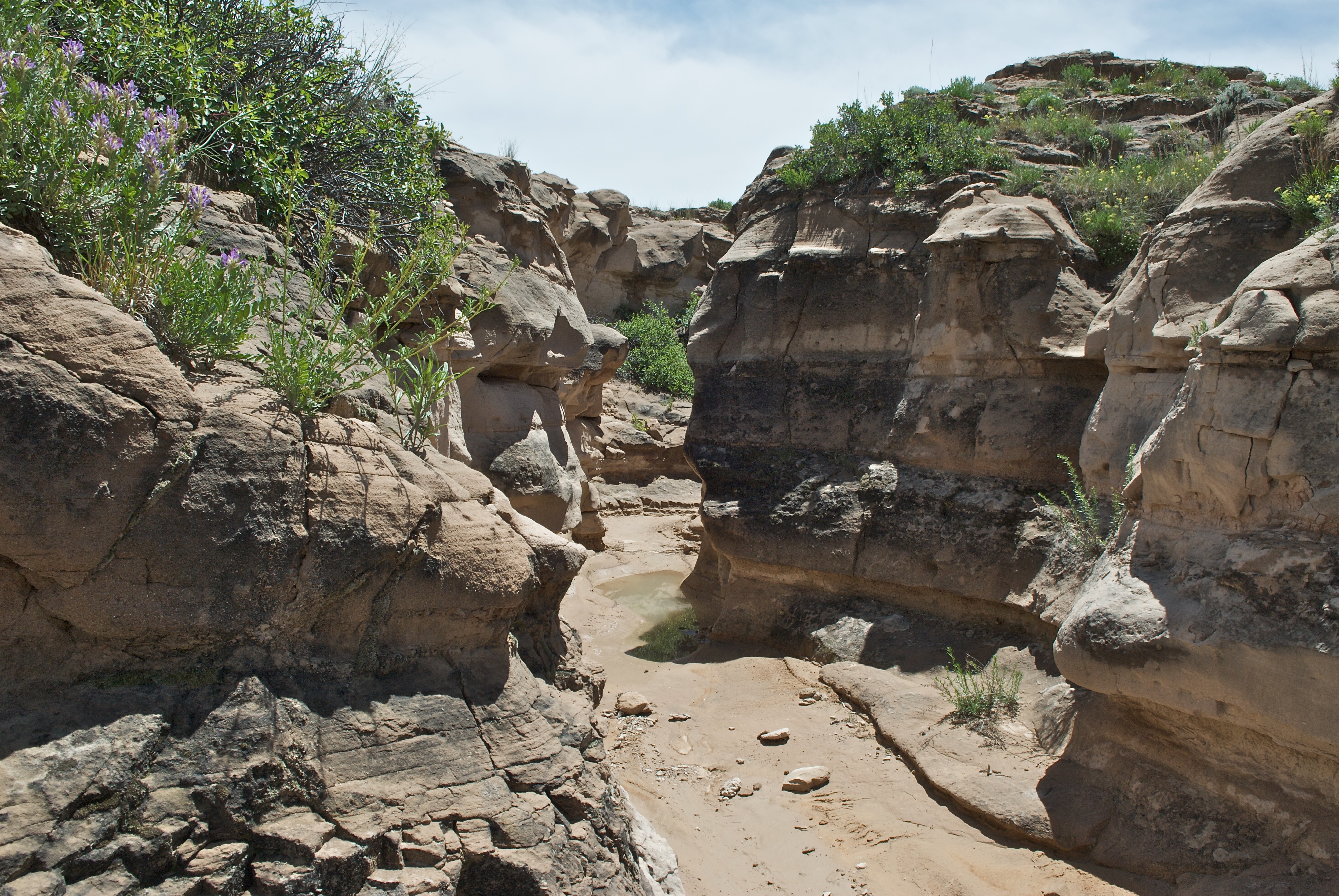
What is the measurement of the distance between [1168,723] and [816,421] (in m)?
3.88

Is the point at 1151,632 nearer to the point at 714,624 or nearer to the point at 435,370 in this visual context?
the point at 435,370

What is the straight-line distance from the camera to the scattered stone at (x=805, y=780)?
478cm

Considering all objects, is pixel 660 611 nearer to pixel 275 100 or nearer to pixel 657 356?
pixel 275 100

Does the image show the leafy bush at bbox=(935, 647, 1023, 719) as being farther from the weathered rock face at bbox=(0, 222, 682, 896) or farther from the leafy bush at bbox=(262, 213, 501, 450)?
the leafy bush at bbox=(262, 213, 501, 450)

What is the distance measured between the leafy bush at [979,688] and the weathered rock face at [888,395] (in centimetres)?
55

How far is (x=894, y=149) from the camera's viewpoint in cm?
757

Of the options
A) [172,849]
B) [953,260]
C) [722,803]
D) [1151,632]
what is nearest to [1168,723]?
[1151,632]

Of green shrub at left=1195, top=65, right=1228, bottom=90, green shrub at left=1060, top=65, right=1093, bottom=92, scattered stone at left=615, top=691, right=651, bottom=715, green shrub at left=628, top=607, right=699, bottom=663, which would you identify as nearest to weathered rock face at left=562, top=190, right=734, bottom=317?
green shrub at left=1060, top=65, right=1093, bottom=92

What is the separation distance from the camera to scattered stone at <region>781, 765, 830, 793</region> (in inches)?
188

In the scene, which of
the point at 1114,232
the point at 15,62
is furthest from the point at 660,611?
the point at 15,62

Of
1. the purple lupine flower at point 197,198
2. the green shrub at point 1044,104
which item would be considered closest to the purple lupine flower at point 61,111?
the purple lupine flower at point 197,198

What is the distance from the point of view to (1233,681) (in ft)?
12.2

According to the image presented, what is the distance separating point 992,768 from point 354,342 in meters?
3.97

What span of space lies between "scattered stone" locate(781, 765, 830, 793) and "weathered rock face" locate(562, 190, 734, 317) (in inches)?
524
